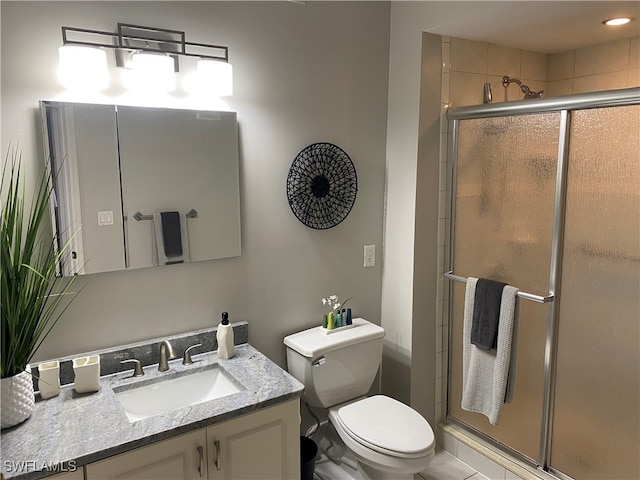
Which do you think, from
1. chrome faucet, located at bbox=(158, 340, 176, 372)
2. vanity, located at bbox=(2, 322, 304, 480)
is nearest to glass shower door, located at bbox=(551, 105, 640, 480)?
vanity, located at bbox=(2, 322, 304, 480)

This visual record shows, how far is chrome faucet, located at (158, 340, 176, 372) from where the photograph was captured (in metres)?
1.93

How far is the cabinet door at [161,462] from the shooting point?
147cm

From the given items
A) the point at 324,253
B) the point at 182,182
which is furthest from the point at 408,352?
the point at 182,182

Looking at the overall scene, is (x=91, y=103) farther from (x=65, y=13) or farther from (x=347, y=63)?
(x=347, y=63)

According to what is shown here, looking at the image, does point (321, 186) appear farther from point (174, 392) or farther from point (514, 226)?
point (174, 392)

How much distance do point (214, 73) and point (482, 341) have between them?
5.28 ft

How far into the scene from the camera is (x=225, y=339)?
80.4 inches

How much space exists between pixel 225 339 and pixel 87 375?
1.71 feet

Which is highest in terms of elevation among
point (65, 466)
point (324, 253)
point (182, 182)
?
point (182, 182)

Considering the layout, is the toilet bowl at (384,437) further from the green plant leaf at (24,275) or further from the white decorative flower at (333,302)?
the green plant leaf at (24,275)

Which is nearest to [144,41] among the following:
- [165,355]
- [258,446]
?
[165,355]

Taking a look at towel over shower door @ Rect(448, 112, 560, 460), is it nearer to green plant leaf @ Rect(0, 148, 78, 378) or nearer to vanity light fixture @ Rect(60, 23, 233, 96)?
vanity light fixture @ Rect(60, 23, 233, 96)

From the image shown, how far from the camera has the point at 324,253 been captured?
2416 millimetres

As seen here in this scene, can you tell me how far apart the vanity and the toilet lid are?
0.31 metres
